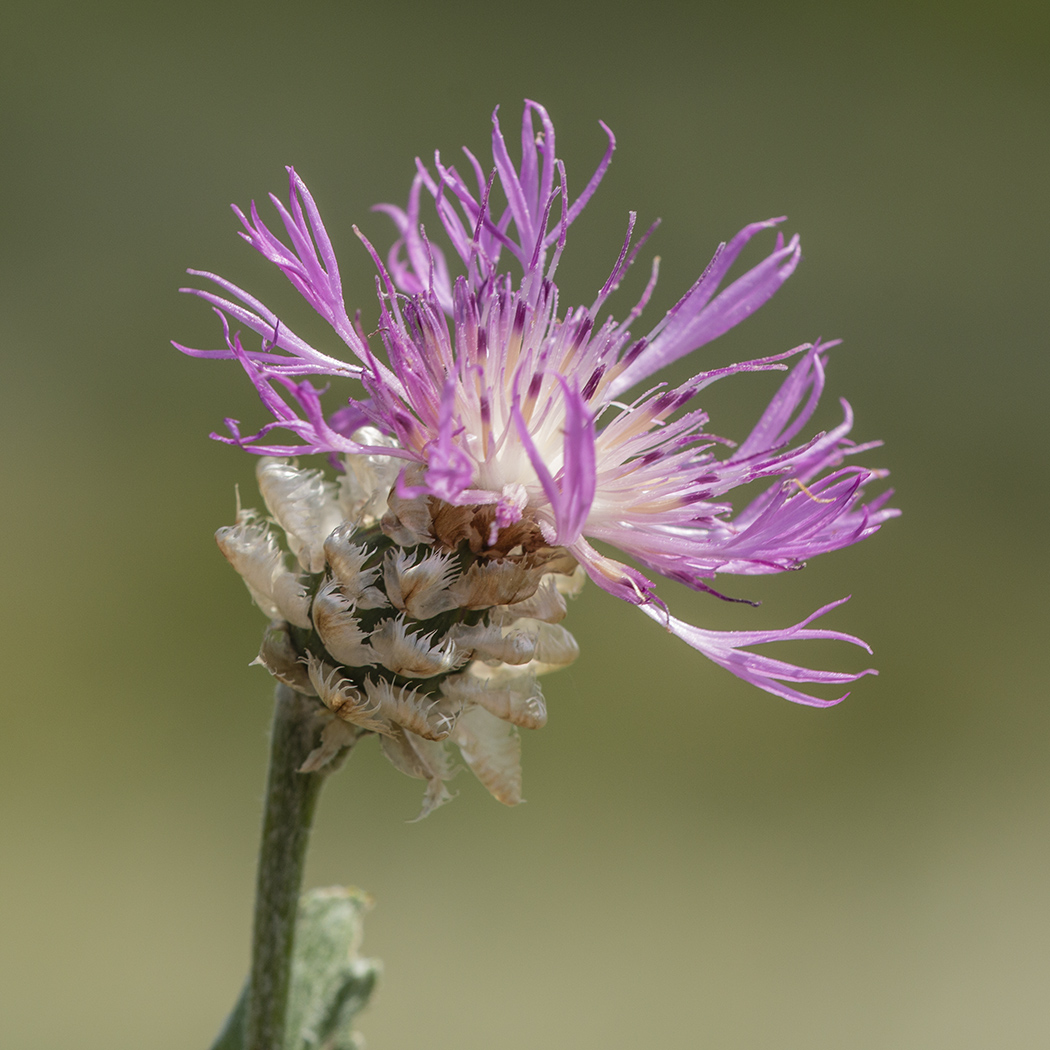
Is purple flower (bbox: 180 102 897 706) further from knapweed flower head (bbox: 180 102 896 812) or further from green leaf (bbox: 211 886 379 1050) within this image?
green leaf (bbox: 211 886 379 1050)

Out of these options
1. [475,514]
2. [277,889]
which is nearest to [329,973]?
[277,889]

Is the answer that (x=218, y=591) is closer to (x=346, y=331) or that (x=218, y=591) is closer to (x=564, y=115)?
(x=564, y=115)

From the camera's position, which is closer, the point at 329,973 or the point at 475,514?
the point at 475,514

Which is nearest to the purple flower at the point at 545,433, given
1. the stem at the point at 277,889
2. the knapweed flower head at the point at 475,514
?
the knapweed flower head at the point at 475,514

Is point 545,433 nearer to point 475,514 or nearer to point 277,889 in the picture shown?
point 475,514

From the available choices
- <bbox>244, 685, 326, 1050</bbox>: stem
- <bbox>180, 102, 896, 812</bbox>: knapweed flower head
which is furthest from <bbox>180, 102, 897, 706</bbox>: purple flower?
<bbox>244, 685, 326, 1050</bbox>: stem

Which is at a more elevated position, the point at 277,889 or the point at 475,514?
the point at 475,514
